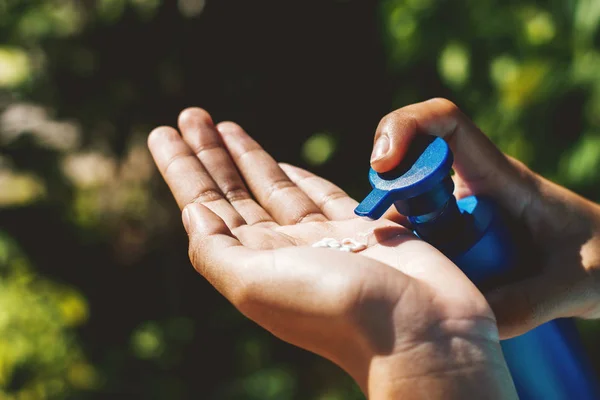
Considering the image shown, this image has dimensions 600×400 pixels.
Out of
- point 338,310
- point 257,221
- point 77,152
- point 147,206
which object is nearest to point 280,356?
point 147,206

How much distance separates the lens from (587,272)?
1.16m

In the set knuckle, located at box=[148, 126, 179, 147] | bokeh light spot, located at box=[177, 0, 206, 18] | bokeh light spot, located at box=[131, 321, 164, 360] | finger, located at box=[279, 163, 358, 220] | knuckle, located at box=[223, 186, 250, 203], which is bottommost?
bokeh light spot, located at box=[131, 321, 164, 360]

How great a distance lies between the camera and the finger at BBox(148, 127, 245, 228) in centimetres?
120

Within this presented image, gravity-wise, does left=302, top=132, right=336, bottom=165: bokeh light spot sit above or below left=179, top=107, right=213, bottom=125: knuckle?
below

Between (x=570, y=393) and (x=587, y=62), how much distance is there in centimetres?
86

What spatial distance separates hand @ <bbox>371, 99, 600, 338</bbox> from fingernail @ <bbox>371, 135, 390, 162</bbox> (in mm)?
86

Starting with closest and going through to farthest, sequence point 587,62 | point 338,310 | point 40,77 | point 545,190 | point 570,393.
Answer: point 338,310, point 570,393, point 545,190, point 587,62, point 40,77

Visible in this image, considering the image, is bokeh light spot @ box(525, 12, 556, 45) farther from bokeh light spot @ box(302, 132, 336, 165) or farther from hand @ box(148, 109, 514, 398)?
hand @ box(148, 109, 514, 398)

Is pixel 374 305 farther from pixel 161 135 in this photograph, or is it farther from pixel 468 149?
pixel 161 135

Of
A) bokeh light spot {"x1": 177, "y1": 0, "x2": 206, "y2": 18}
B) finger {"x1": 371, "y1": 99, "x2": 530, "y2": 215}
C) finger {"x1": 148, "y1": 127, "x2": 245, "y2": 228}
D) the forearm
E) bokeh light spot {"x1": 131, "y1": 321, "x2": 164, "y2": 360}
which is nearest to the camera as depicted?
the forearm

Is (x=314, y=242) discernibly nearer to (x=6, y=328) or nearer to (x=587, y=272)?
(x=587, y=272)

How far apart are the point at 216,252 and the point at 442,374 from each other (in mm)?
372

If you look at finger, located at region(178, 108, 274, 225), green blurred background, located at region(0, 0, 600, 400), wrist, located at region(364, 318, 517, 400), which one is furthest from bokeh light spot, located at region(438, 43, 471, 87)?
wrist, located at region(364, 318, 517, 400)

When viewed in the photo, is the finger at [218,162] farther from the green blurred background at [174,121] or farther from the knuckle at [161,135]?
the green blurred background at [174,121]
